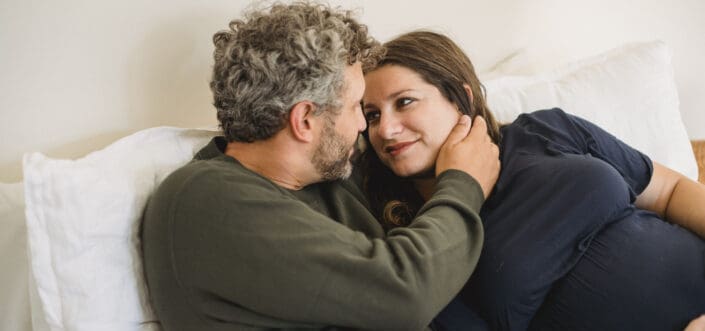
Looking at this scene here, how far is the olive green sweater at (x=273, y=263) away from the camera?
74 cm

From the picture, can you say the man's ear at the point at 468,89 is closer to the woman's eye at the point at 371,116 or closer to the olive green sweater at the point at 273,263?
the woman's eye at the point at 371,116

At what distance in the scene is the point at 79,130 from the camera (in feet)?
3.27

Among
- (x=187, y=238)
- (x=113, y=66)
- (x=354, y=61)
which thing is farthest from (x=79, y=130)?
(x=354, y=61)

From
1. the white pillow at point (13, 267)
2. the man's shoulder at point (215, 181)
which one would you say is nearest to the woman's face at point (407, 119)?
the man's shoulder at point (215, 181)

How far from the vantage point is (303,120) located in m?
0.90

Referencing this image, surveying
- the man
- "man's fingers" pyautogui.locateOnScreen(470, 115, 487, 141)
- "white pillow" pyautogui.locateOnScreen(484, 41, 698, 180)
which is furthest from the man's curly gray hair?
"white pillow" pyautogui.locateOnScreen(484, 41, 698, 180)

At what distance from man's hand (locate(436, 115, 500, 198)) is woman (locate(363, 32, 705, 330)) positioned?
1.0 inches

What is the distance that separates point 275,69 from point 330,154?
0.18 meters

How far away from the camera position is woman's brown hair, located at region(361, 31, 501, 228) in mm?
1146

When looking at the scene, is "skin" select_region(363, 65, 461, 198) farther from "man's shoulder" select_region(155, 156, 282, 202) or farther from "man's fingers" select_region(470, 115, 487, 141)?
"man's shoulder" select_region(155, 156, 282, 202)

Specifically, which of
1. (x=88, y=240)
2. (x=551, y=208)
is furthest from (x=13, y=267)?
(x=551, y=208)

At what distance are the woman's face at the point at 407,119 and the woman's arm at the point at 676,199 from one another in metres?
0.47

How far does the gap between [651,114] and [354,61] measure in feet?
3.05

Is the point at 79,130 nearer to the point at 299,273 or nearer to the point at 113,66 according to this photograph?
the point at 113,66
